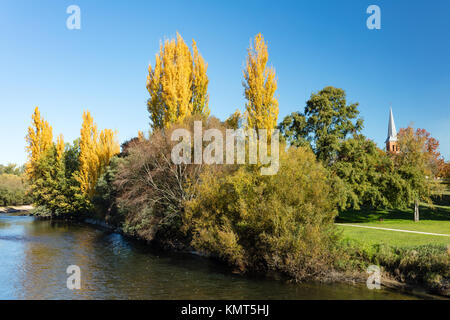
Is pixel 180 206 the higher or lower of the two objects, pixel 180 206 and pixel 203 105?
the lower

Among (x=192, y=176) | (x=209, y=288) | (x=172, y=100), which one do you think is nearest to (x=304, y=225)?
(x=209, y=288)

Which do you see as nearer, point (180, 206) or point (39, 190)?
point (180, 206)

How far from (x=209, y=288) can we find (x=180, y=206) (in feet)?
30.2

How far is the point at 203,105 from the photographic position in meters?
33.0

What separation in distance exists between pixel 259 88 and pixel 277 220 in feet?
41.4

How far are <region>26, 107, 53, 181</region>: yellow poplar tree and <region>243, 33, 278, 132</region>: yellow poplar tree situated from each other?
128ft

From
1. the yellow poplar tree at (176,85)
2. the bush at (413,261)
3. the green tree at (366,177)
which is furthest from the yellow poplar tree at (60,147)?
the bush at (413,261)

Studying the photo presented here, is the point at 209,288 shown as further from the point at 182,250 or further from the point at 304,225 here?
the point at 182,250

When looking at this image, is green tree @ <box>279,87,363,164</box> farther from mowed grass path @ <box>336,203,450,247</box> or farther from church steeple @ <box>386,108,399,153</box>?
church steeple @ <box>386,108,399,153</box>

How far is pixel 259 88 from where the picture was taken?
24.8m

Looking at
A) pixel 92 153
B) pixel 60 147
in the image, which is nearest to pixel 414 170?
pixel 92 153

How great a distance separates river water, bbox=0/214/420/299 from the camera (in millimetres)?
13617

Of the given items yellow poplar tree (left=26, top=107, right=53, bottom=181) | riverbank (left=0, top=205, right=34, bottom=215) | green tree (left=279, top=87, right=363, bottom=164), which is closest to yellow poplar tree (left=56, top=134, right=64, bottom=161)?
yellow poplar tree (left=26, top=107, right=53, bottom=181)

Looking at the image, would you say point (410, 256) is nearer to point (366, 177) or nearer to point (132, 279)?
point (132, 279)
